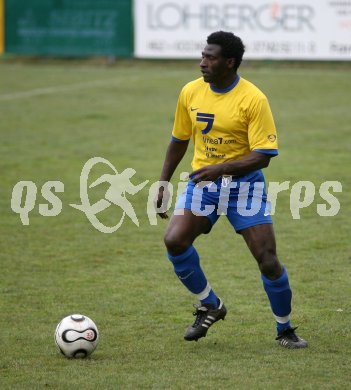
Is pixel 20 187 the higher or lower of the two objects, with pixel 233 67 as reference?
lower

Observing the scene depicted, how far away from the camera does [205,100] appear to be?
6938 millimetres

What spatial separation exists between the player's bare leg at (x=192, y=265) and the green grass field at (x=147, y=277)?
17 centimetres

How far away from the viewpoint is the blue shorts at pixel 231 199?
6914 millimetres

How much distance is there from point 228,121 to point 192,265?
1.09m

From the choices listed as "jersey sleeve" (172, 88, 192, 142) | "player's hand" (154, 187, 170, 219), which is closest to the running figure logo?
"player's hand" (154, 187, 170, 219)

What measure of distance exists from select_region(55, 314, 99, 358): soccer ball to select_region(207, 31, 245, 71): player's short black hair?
2.17 meters

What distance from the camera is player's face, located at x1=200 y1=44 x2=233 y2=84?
22.3 feet

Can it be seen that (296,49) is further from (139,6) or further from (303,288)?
(303,288)

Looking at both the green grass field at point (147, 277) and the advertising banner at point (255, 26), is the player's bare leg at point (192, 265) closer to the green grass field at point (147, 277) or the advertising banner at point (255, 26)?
the green grass field at point (147, 277)

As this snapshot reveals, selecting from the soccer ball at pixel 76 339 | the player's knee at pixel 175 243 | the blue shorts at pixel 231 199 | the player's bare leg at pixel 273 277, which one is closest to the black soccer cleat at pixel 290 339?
the player's bare leg at pixel 273 277

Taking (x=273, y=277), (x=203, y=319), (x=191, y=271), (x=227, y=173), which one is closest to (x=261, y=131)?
(x=227, y=173)

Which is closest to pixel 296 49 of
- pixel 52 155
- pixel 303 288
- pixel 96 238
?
pixel 52 155

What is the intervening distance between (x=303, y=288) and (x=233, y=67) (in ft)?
8.66

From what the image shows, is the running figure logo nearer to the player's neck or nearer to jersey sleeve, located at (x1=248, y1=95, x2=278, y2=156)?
the player's neck
